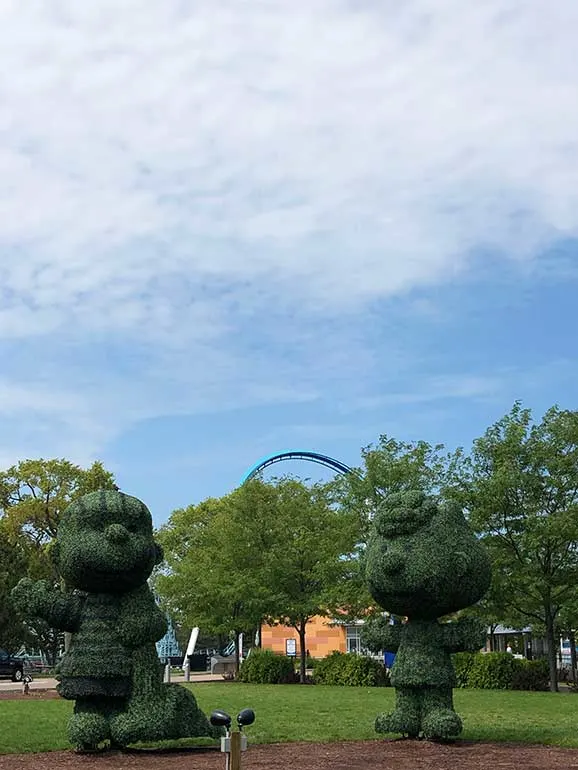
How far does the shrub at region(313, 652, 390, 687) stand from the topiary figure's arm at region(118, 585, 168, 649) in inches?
678

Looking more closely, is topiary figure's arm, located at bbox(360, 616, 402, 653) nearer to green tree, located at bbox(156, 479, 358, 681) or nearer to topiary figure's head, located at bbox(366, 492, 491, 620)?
topiary figure's head, located at bbox(366, 492, 491, 620)

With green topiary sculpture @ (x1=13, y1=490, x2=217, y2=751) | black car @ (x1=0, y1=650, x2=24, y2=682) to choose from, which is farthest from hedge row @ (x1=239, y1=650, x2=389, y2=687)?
green topiary sculpture @ (x1=13, y1=490, x2=217, y2=751)

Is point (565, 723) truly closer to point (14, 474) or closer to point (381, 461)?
point (381, 461)

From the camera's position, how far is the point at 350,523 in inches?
1180

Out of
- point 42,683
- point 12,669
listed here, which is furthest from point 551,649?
point 12,669

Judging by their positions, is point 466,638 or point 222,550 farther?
point 222,550

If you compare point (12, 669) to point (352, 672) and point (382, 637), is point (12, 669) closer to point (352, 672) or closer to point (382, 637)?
point (352, 672)

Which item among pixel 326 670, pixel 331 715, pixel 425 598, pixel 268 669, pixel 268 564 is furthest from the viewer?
pixel 268 564

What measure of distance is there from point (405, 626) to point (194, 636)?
47660 mm

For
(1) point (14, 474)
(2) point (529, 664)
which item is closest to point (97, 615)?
(2) point (529, 664)

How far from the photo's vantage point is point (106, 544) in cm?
1172

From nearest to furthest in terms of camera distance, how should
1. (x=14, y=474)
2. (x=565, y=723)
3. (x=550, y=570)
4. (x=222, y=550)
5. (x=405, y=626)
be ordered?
(x=405, y=626), (x=565, y=723), (x=550, y=570), (x=222, y=550), (x=14, y=474)

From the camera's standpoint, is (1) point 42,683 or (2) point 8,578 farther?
(2) point 8,578

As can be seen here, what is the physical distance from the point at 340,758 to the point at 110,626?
10.6 feet
